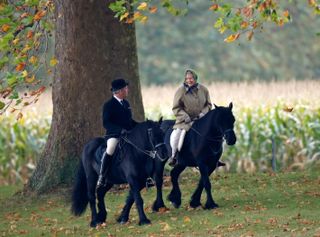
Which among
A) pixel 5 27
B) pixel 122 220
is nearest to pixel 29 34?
pixel 5 27

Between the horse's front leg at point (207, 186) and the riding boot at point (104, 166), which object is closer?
the riding boot at point (104, 166)

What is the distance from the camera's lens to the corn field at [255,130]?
85.5 ft

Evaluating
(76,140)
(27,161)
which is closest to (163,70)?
(27,161)

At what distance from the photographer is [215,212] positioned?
17.9 m

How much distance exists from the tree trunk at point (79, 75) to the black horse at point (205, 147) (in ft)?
11.5

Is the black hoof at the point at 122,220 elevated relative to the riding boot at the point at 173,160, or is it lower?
lower

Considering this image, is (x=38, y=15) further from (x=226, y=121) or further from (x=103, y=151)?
(x=226, y=121)

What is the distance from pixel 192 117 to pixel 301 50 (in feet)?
135

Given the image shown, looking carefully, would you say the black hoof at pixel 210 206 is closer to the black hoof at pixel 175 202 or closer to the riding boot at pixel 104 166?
the black hoof at pixel 175 202

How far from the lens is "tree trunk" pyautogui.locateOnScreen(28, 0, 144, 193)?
72.9 ft

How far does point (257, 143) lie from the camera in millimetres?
26188

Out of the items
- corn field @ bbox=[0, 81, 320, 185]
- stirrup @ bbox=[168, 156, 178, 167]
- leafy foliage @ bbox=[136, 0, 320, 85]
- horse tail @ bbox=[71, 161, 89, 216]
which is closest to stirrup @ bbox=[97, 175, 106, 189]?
horse tail @ bbox=[71, 161, 89, 216]

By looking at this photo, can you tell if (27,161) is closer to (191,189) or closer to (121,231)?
(191,189)

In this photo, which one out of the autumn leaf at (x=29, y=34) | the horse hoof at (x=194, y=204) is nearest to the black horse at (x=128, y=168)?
A: the horse hoof at (x=194, y=204)
